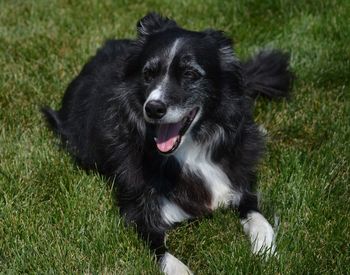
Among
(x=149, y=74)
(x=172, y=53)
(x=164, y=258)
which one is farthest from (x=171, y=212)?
(x=172, y=53)

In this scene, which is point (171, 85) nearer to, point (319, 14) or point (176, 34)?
point (176, 34)

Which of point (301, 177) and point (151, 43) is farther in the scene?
point (301, 177)

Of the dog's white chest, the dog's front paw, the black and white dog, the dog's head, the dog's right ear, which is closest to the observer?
the dog's front paw

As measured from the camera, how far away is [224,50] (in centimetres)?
400

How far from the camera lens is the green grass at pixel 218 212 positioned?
11.7ft

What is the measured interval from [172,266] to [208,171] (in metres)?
0.75

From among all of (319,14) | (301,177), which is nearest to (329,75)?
(319,14)

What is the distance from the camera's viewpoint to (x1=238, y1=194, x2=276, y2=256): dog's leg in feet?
11.7

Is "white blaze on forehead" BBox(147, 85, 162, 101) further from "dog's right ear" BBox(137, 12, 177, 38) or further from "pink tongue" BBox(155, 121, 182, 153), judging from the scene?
"dog's right ear" BBox(137, 12, 177, 38)

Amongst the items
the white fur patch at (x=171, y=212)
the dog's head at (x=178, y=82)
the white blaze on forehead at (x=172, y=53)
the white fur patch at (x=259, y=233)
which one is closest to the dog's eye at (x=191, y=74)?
the dog's head at (x=178, y=82)

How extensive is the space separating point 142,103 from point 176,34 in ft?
1.58

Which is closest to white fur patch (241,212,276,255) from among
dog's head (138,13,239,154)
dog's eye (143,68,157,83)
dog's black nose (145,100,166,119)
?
dog's head (138,13,239,154)

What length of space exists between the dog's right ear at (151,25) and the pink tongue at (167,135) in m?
0.72

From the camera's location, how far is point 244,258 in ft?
11.2
